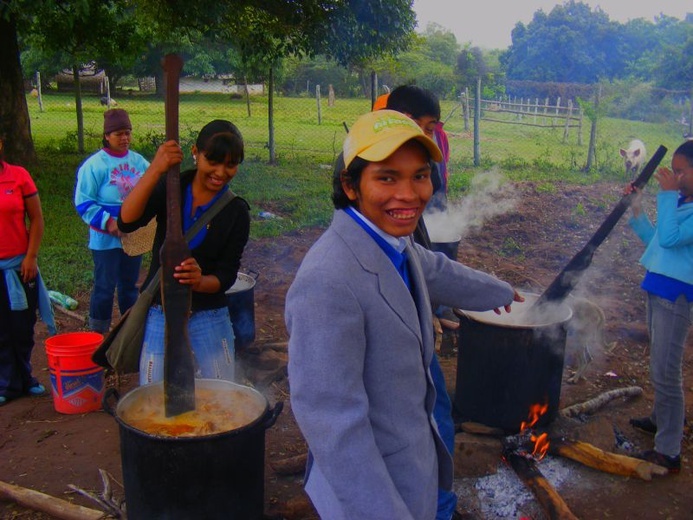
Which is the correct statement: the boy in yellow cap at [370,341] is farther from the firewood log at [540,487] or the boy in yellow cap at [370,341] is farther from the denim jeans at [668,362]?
the denim jeans at [668,362]

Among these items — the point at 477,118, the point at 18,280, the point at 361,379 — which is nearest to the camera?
the point at 361,379

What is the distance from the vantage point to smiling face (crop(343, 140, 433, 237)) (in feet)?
5.91

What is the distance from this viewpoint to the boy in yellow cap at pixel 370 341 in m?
1.66

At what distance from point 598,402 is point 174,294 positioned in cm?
331

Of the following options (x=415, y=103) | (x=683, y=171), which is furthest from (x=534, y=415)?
(x=415, y=103)

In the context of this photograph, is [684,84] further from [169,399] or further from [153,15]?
[169,399]

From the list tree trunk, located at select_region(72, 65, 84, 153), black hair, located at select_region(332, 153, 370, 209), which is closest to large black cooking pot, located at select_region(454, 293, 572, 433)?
black hair, located at select_region(332, 153, 370, 209)

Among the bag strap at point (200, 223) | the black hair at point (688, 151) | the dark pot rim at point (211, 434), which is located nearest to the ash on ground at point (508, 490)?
the dark pot rim at point (211, 434)

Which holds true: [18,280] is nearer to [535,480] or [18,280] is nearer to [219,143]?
[219,143]

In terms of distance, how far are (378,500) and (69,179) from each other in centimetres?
1213

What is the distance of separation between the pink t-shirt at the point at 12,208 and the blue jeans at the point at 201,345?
6.08ft

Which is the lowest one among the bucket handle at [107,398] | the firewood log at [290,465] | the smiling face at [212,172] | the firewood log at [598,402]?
the firewood log at [290,465]

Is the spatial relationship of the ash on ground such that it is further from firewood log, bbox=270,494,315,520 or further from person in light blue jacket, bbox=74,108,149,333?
person in light blue jacket, bbox=74,108,149,333

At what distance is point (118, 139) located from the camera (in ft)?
15.9
